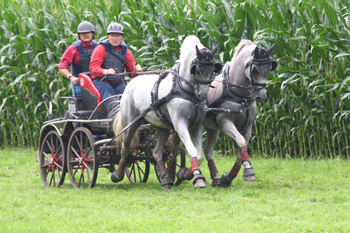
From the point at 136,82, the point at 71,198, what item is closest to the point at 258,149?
the point at 136,82

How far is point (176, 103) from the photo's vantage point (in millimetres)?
5980

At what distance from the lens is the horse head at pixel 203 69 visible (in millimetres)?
5672

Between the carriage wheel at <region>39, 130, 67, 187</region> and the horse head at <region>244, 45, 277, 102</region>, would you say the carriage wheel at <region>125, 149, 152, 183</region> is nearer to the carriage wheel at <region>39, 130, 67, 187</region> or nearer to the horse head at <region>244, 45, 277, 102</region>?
the carriage wheel at <region>39, 130, 67, 187</region>

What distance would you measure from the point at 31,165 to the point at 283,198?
5746mm

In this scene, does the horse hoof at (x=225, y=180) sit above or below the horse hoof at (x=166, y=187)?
above

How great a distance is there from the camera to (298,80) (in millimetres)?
8477

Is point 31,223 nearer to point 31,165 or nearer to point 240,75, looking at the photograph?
point 240,75

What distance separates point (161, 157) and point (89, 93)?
1473 millimetres

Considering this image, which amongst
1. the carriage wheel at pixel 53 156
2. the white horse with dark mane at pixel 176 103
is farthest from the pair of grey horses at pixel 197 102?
the carriage wheel at pixel 53 156

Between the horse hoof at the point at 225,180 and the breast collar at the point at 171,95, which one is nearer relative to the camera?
the breast collar at the point at 171,95

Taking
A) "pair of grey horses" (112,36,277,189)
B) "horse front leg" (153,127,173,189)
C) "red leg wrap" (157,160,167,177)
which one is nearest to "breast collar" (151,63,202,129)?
"pair of grey horses" (112,36,277,189)

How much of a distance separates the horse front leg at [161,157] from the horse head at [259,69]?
1.52 meters

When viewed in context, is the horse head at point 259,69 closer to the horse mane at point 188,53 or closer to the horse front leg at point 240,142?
the horse front leg at point 240,142

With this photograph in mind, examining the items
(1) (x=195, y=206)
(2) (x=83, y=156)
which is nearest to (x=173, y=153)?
(2) (x=83, y=156)
